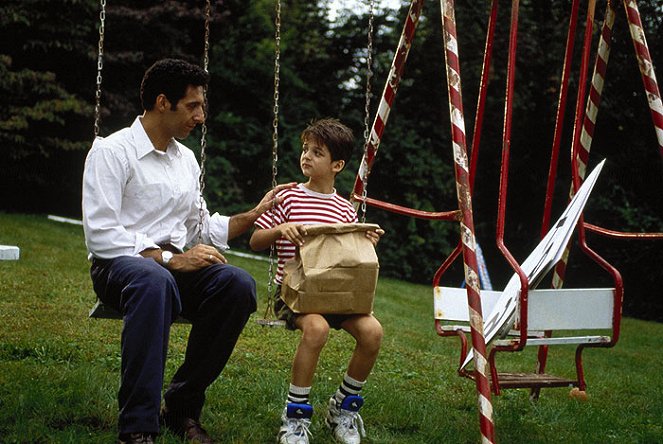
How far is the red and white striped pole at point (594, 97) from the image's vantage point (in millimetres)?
4562

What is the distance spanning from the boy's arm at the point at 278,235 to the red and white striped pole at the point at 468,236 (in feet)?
2.06

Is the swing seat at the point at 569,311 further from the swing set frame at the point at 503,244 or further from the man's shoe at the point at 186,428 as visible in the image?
the man's shoe at the point at 186,428

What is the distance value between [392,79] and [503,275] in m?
10.3

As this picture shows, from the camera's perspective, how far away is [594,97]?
466cm

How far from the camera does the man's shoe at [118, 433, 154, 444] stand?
113 inches

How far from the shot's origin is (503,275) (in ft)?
46.9

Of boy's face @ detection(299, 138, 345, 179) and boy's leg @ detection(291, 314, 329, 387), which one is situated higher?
boy's face @ detection(299, 138, 345, 179)

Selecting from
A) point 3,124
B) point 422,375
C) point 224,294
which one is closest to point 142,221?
point 224,294

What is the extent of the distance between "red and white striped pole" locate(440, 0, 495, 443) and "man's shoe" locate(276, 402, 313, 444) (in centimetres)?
67

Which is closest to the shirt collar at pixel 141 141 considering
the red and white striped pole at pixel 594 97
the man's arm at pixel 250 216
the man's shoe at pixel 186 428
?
the man's arm at pixel 250 216

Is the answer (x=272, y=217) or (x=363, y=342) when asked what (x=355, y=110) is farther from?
(x=363, y=342)

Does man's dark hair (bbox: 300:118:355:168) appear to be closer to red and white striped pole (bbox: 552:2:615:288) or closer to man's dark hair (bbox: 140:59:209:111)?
man's dark hair (bbox: 140:59:209:111)

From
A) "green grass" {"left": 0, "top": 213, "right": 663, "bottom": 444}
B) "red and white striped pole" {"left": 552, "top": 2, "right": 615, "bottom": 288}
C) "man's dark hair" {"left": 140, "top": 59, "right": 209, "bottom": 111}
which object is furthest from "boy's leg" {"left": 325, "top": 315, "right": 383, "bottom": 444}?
"red and white striped pole" {"left": 552, "top": 2, "right": 615, "bottom": 288}

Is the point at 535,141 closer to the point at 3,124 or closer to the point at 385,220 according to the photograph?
the point at 385,220
